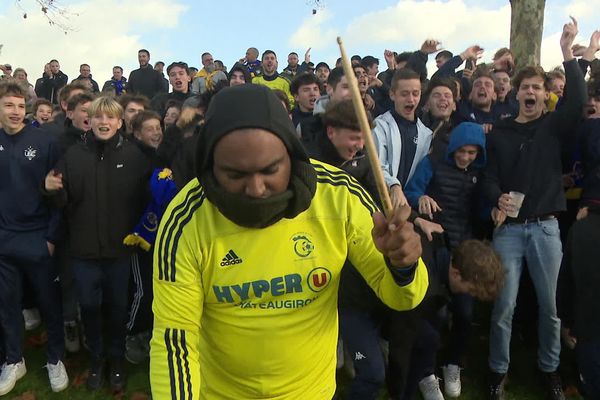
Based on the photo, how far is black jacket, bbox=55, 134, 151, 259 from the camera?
171 inches

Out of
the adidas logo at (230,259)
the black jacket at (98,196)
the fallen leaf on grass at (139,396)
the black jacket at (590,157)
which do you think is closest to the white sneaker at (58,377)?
the fallen leaf on grass at (139,396)

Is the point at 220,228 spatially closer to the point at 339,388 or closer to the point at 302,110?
the point at 339,388

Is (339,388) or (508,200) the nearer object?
(508,200)

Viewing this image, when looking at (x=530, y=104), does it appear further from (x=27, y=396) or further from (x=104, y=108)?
(x=27, y=396)

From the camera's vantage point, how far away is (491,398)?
4.39 meters

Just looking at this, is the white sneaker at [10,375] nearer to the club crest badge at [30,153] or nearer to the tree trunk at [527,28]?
the club crest badge at [30,153]

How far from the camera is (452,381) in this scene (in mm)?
4488

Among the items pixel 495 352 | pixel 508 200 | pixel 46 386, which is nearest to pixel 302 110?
pixel 508 200

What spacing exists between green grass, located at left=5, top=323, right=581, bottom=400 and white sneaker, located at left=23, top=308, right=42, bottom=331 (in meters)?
0.46

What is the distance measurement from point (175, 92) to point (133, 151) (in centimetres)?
415

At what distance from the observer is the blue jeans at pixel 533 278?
417cm

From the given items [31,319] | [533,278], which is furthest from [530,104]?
[31,319]

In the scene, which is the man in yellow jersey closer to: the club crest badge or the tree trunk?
the club crest badge

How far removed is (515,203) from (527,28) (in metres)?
7.72
